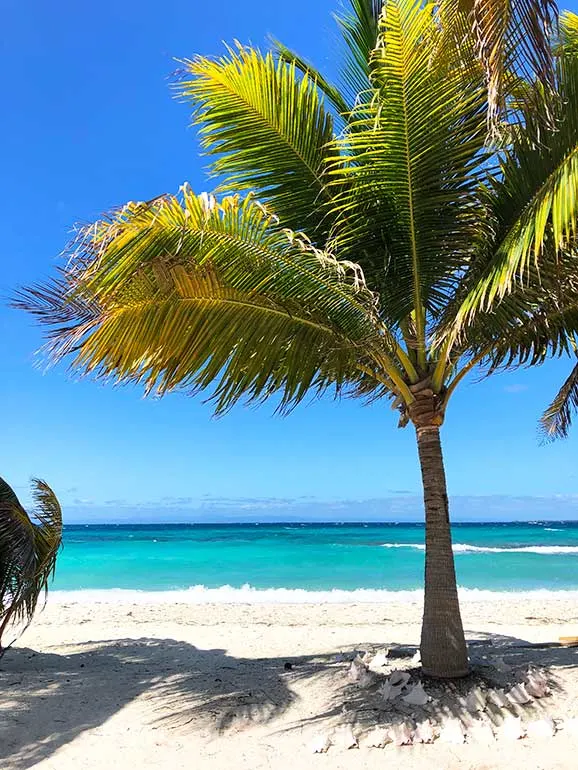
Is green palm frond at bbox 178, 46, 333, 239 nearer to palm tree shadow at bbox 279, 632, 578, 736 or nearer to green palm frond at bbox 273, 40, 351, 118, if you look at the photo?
green palm frond at bbox 273, 40, 351, 118

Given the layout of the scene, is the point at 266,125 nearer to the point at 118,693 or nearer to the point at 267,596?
the point at 118,693

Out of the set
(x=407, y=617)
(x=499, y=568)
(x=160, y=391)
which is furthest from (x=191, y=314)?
(x=499, y=568)

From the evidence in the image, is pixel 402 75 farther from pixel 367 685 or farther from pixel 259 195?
pixel 367 685

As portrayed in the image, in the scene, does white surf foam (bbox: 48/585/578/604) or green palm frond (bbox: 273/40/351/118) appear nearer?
green palm frond (bbox: 273/40/351/118)

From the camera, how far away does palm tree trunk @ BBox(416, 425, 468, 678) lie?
4.88 meters

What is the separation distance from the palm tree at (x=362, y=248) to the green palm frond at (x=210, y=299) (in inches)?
0.6

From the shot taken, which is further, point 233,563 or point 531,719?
point 233,563

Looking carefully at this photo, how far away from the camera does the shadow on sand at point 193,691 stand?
4.46 metres

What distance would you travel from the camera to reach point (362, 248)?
5.07m

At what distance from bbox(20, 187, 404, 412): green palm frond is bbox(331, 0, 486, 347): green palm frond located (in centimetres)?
41

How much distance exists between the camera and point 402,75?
420cm

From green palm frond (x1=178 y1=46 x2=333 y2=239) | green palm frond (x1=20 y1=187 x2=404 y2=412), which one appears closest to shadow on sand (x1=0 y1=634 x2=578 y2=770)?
green palm frond (x1=20 y1=187 x2=404 y2=412)

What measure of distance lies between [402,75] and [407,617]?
30.3 ft

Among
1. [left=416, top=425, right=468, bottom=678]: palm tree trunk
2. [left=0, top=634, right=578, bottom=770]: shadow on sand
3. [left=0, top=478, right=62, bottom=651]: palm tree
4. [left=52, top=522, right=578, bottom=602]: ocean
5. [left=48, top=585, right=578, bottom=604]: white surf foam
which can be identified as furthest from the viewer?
[left=52, top=522, right=578, bottom=602]: ocean
